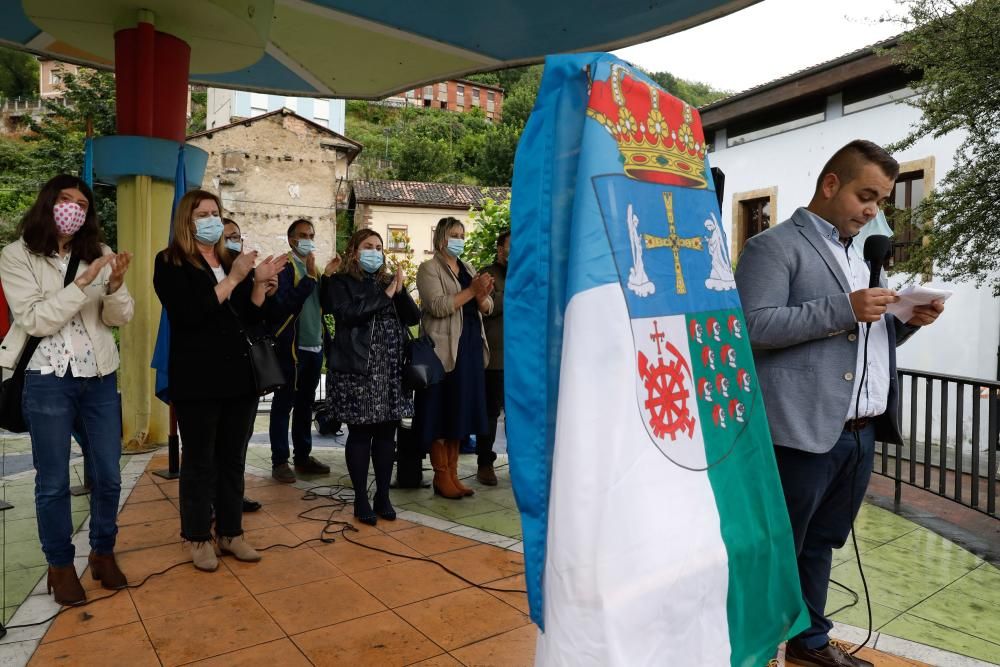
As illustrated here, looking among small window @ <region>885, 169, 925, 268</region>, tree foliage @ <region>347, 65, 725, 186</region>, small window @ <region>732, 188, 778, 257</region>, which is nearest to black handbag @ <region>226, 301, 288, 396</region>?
small window @ <region>885, 169, 925, 268</region>

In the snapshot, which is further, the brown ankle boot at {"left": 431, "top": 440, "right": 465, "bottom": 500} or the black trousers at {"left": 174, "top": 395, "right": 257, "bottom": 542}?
the brown ankle boot at {"left": 431, "top": 440, "right": 465, "bottom": 500}

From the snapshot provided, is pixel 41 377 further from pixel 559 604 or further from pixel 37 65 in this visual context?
pixel 37 65

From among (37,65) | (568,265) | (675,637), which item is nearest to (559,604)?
(675,637)

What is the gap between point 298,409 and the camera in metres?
5.66

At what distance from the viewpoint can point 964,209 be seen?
8.22m

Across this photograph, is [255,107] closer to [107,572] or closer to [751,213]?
[751,213]

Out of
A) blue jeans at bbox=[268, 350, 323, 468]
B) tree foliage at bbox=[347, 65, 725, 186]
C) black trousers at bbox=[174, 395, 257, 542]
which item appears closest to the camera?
black trousers at bbox=[174, 395, 257, 542]

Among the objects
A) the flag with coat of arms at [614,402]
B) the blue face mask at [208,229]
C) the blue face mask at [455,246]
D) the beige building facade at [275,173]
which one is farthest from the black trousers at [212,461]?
the beige building facade at [275,173]

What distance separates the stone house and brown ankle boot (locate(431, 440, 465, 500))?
32299mm

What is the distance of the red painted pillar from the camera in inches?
225

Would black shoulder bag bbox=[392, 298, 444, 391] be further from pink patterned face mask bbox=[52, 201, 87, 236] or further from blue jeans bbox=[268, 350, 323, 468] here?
pink patterned face mask bbox=[52, 201, 87, 236]

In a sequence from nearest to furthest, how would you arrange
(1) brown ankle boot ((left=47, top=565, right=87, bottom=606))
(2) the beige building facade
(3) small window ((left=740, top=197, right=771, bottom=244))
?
(1) brown ankle boot ((left=47, top=565, right=87, bottom=606)), (3) small window ((left=740, top=197, right=771, bottom=244)), (2) the beige building facade

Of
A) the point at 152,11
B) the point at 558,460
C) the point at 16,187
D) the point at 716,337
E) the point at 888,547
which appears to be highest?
the point at 16,187

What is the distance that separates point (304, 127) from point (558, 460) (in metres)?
37.0
